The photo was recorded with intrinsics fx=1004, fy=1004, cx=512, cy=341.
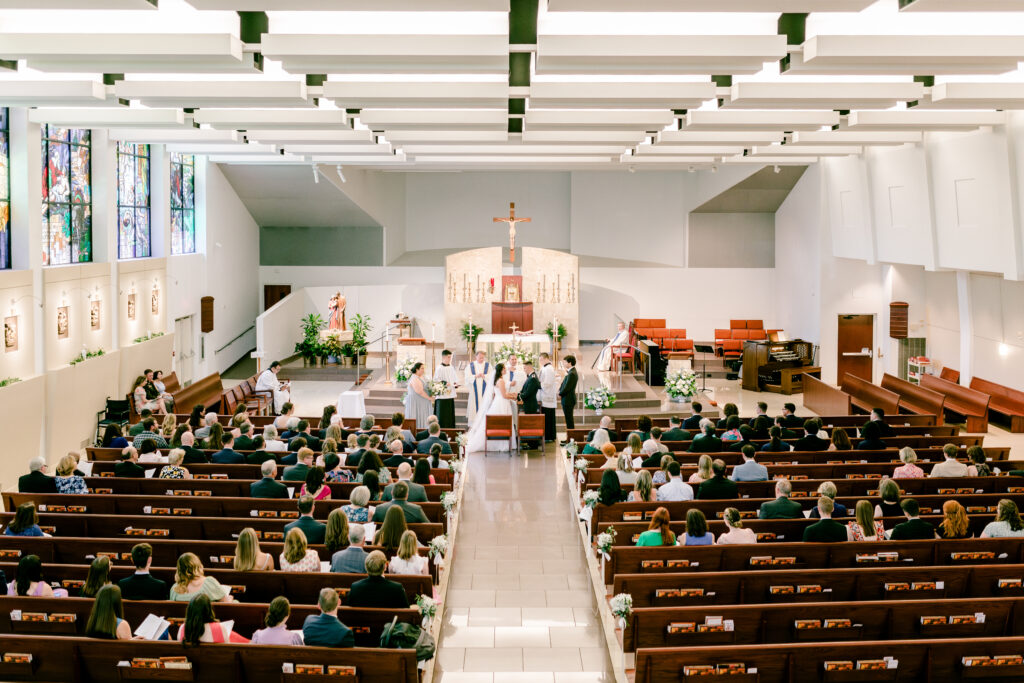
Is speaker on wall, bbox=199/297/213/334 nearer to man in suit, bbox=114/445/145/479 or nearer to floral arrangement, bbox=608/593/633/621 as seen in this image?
man in suit, bbox=114/445/145/479

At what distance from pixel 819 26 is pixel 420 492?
525 centimetres

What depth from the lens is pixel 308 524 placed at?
7633mm

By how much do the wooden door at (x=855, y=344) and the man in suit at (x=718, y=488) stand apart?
13117 millimetres

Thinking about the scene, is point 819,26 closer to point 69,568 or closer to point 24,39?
point 24,39

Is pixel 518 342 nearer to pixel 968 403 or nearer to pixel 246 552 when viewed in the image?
pixel 968 403

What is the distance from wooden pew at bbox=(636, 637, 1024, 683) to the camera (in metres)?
5.59

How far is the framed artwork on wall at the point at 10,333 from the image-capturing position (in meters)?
12.9

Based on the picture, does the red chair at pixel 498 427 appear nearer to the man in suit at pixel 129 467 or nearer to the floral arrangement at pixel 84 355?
the man in suit at pixel 129 467

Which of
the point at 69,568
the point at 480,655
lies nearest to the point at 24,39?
the point at 69,568

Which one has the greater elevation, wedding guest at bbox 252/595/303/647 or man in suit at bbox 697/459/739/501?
man in suit at bbox 697/459/739/501

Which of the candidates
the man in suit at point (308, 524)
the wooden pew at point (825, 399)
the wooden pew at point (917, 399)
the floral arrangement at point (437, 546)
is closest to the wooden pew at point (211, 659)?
the man in suit at point (308, 524)

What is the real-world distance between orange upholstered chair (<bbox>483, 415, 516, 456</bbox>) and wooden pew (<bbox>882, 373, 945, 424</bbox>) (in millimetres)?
6272

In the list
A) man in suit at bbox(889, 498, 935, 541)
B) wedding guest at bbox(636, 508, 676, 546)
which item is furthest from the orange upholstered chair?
man in suit at bbox(889, 498, 935, 541)

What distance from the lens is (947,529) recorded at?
25.7 ft
